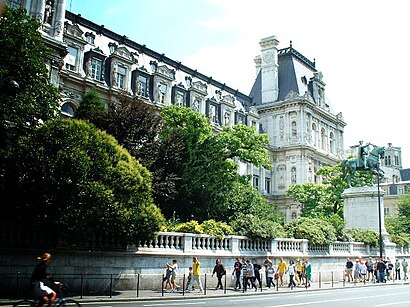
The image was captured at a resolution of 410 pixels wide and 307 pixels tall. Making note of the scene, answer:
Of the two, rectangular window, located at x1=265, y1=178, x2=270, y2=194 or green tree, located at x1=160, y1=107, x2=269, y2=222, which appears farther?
rectangular window, located at x1=265, y1=178, x2=270, y2=194

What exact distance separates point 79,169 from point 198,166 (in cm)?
1360

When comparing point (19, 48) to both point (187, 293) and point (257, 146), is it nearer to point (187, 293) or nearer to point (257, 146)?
point (187, 293)

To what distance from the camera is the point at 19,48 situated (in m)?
21.7

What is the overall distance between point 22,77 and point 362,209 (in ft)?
95.1

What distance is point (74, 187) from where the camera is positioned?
17.5 meters

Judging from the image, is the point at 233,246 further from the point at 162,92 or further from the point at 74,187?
the point at 162,92

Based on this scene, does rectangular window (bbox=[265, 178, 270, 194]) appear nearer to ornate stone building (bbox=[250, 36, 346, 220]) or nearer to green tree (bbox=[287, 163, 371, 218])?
ornate stone building (bbox=[250, 36, 346, 220])

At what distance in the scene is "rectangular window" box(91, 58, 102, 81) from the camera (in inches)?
1766

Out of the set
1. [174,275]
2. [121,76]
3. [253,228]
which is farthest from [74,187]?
[121,76]

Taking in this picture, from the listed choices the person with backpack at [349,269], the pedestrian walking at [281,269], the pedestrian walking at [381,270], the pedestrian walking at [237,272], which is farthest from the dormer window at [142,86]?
the pedestrian walking at [237,272]

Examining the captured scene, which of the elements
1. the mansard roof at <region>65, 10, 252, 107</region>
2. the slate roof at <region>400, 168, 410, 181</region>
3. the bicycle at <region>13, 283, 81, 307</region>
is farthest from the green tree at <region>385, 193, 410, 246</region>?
the slate roof at <region>400, 168, 410, 181</region>

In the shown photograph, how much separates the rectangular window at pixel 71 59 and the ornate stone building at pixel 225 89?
0.30 ft

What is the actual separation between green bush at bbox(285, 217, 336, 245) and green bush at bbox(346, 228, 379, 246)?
13.9 feet

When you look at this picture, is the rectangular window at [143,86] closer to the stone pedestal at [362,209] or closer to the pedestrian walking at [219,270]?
the stone pedestal at [362,209]
